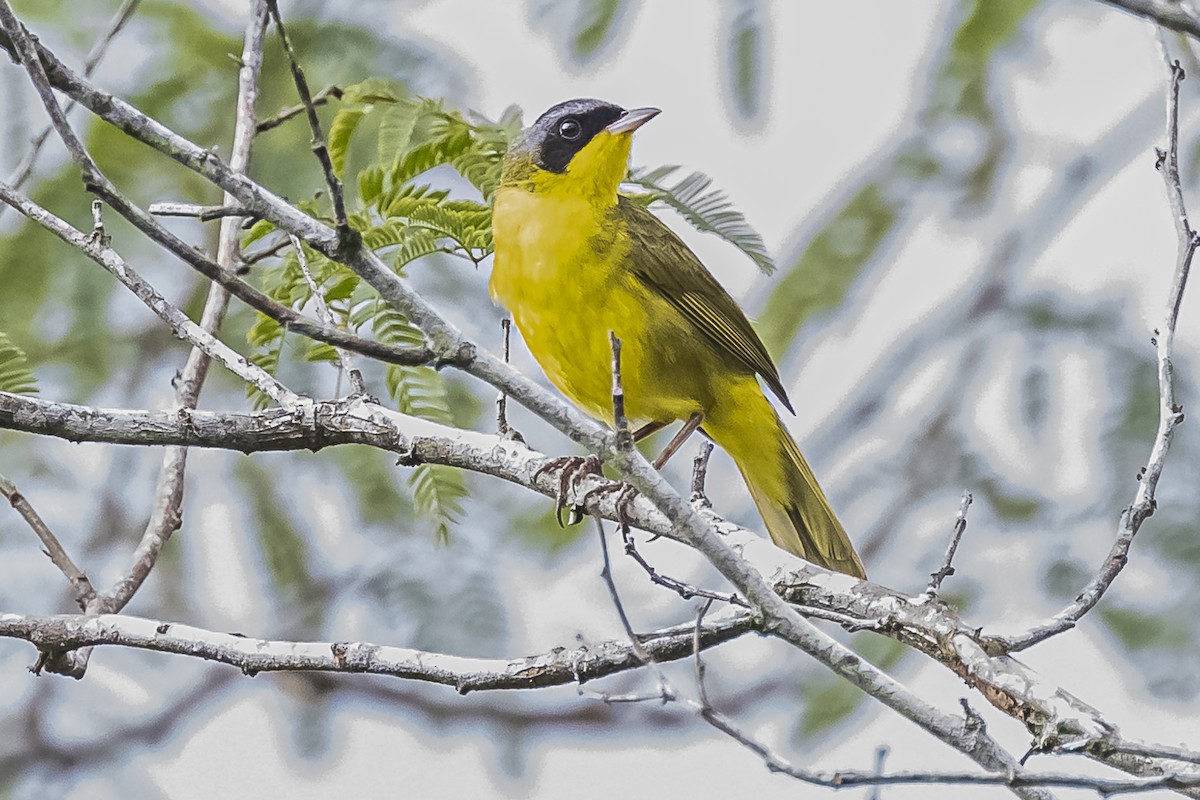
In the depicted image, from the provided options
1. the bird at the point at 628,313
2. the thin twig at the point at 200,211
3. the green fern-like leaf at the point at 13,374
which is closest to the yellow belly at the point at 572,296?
the bird at the point at 628,313

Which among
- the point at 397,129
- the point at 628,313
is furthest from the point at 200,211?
the point at 628,313

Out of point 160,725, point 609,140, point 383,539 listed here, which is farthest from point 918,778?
point 160,725

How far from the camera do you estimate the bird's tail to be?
5012 millimetres

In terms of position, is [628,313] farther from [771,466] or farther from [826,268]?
[826,268]

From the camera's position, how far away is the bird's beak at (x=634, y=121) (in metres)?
4.90

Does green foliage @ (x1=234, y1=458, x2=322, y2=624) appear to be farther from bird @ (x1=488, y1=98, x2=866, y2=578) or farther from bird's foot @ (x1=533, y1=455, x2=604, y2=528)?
bird's foot @ (x1=533, y1=455, x2=604, y2=528)

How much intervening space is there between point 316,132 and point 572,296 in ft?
7.87

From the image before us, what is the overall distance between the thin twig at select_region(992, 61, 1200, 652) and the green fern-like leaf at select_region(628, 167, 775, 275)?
135 cm

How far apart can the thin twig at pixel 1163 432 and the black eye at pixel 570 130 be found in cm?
255

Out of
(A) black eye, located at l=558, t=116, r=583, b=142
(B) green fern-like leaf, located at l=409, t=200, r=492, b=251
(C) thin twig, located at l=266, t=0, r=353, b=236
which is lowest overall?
(C) thin twig, located at l=266, t=0, r=353, b=236

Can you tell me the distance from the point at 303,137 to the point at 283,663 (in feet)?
9.11

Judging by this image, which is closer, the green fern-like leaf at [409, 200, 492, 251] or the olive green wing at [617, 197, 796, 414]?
the green fern-like leaf at [409, 200, 492, 251]

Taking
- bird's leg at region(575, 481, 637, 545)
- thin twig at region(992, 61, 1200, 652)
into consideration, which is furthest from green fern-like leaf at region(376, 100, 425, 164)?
thin twig at region(992, 61, 1200, 652)

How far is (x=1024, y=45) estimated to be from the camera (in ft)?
20.2
